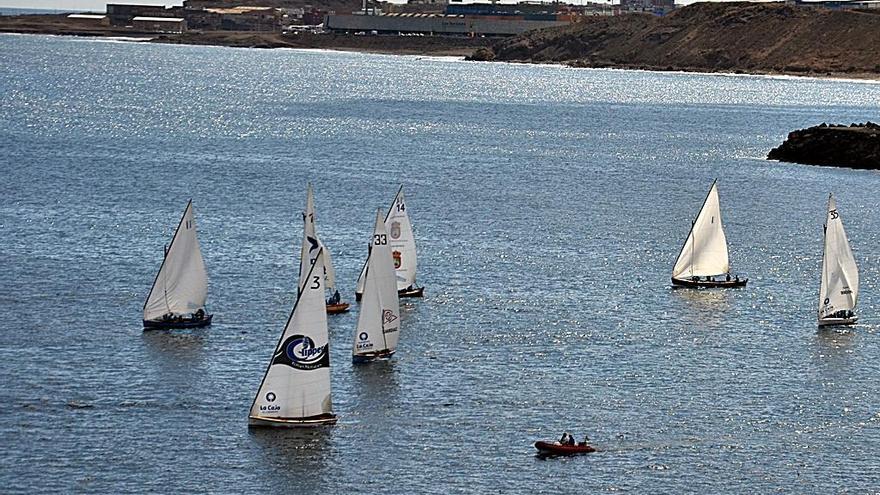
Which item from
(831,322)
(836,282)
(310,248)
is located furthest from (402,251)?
(836,282)

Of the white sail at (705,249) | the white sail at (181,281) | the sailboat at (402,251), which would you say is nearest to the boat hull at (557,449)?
the white sail at (181,281)

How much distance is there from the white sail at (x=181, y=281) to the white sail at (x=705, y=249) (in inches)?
1119

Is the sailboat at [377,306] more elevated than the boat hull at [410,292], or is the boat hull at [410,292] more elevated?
the sailboat at [377,306]

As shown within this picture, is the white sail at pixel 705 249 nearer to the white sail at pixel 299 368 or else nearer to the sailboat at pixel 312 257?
the sailboat at pixel 312 257

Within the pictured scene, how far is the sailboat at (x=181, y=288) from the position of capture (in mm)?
76688

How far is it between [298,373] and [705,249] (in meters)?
38.9

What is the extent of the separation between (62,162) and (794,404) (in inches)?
3746

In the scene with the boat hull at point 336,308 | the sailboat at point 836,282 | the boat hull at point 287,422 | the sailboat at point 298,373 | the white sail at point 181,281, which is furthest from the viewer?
the sailboat at point 836,282

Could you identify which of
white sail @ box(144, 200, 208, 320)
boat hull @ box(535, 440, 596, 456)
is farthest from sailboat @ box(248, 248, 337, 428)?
white sail @ box(144, 200, 208, 320)

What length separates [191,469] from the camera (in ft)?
186

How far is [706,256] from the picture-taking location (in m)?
93.8

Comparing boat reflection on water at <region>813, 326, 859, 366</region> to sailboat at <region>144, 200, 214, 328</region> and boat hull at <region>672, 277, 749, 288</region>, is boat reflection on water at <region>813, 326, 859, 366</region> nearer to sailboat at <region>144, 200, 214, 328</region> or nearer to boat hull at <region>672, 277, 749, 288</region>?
boat hull at <region>672, 277, 749, 288</region>

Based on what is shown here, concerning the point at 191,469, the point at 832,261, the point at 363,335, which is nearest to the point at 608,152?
the point at 832,261

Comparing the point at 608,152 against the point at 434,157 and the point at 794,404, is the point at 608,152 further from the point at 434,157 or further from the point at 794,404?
the point at 794,404
